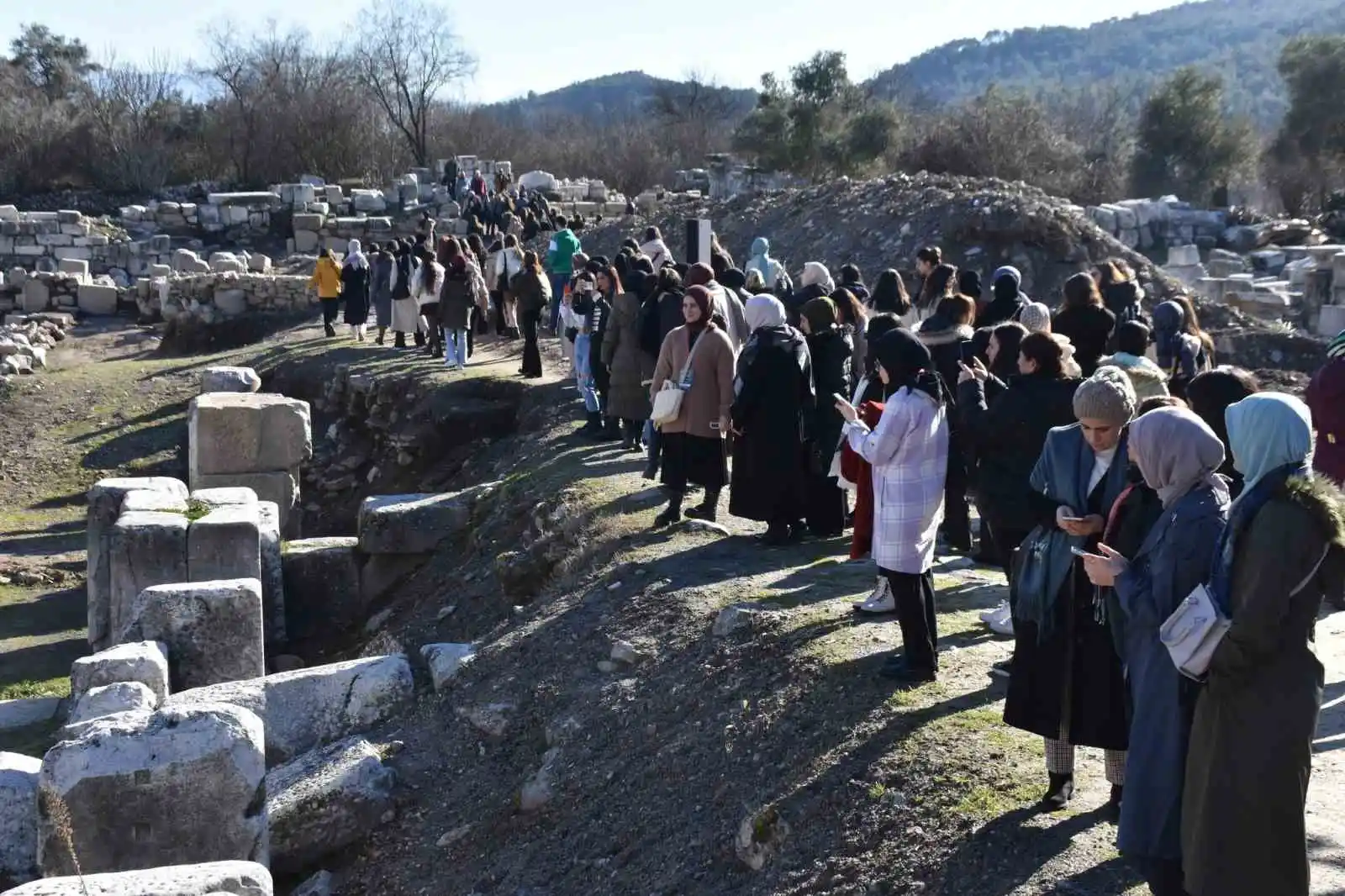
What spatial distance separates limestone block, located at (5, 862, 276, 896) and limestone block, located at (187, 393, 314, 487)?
8997 millimetres

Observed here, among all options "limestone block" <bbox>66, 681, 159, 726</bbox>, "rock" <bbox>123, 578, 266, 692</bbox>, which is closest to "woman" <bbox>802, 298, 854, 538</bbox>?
"rock" <bbox>123, 578, 266, 692</bbox>

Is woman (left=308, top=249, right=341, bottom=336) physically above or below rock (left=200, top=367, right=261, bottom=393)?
above

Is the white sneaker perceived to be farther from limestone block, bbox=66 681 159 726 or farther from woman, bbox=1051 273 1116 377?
limestone block, bbox=66 681 159 726

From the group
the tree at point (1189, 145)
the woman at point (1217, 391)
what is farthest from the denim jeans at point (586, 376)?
the tree at point (1189, 145)

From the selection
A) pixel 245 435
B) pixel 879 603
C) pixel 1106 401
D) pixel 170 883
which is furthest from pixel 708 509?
pixel 245 435

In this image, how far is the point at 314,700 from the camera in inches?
302

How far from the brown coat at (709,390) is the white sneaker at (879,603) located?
2.10 meters

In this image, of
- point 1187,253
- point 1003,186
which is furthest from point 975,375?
point 1187,253

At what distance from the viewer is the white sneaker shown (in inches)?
263

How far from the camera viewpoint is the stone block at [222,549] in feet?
32.4

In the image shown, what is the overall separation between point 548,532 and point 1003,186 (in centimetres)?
1359

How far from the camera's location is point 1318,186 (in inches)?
1566

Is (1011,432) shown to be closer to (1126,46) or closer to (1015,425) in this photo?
(1015,425)

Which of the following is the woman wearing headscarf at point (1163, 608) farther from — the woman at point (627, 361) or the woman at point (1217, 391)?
the woman at point (627, 361)
